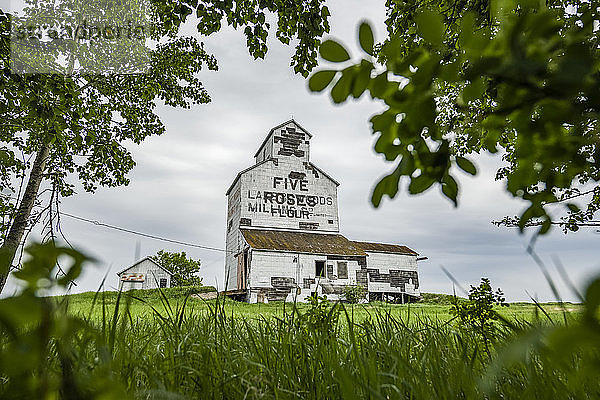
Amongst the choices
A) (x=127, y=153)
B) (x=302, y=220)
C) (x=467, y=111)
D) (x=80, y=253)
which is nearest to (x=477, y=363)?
(x=467, y=111)

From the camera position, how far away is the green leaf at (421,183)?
2.62ft

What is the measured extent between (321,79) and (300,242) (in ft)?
63.8

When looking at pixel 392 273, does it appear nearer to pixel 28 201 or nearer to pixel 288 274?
pixel 288 274

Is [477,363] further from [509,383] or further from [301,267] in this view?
[301,267]

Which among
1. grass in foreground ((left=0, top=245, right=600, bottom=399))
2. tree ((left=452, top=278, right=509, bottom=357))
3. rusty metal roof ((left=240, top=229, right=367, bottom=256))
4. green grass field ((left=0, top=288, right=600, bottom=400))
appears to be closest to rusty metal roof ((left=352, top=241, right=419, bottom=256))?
rusty metal roof ((left=240, top=229, right=367, bottom=256))

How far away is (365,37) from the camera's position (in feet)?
2.43

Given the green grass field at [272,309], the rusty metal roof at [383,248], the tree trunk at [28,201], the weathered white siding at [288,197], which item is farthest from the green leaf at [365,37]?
the rusty metal roof at [383,248]

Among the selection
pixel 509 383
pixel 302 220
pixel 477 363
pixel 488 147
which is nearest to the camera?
pixel 488 147

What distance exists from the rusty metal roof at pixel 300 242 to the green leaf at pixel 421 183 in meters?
17.7

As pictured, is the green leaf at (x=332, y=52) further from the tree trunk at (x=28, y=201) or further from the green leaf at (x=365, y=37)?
the tree trunk at (x=28, y=201)

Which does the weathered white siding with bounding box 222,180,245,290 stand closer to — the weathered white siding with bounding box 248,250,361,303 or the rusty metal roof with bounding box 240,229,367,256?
the rusty metal roof with bounding box 240,229,367,256

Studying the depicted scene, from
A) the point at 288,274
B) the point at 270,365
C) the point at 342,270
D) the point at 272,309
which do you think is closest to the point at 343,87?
the point at 270,365

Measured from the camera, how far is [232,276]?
2217cm

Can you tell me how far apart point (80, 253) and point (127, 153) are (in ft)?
32.7
